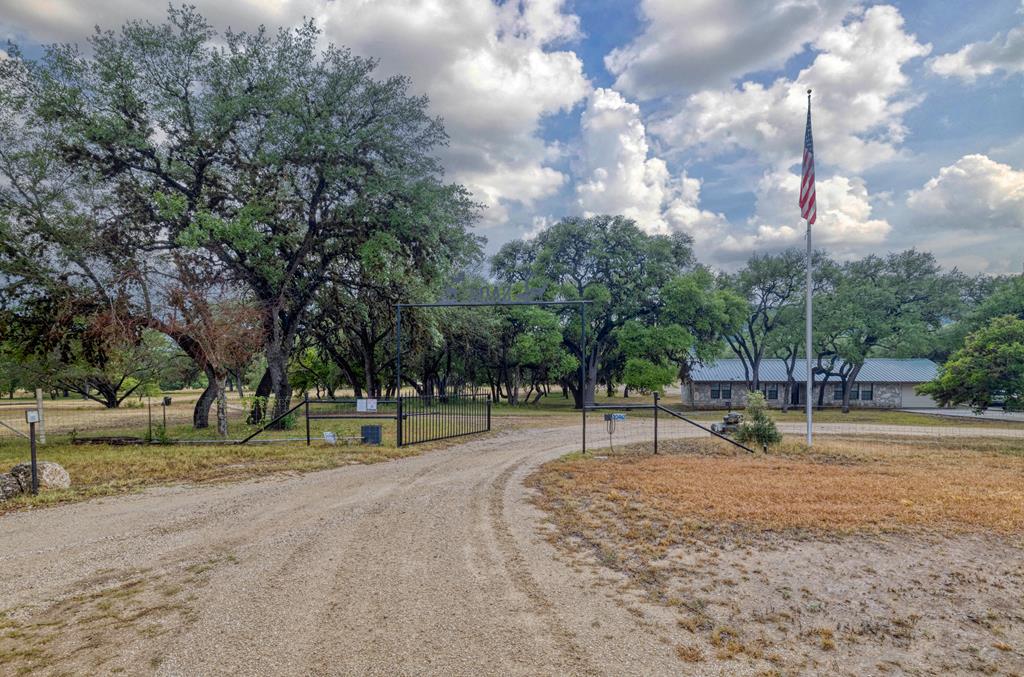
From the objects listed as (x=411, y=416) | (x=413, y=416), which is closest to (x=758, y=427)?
(x=413, y=416)

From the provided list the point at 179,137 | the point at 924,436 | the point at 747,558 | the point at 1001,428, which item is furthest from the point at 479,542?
the point at 1001,428

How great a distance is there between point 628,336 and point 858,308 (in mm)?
16085

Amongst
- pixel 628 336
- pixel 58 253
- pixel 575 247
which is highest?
pixel 575 247

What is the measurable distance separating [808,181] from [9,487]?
61.3 feet

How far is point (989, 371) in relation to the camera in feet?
53.0

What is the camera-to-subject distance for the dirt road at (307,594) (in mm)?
3422

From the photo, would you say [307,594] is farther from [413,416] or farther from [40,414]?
[40,414]

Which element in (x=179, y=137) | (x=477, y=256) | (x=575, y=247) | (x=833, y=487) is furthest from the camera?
(x=575, y=247)

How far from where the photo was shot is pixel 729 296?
33094 millimetres

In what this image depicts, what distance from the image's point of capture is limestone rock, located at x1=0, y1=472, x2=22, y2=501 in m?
7.79

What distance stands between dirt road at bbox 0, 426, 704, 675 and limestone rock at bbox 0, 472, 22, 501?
1167 mm

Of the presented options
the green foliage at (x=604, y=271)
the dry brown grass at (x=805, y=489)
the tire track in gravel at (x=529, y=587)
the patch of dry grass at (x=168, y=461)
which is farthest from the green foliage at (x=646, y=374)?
the tire track in gravel at (x=529, y=587)

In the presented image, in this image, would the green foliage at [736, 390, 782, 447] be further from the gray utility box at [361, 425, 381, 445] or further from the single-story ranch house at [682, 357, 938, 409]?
the single-story ranch house at [682, 357, 938, 409]

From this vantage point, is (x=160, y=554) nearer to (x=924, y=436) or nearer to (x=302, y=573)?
(x=302, y=573)
